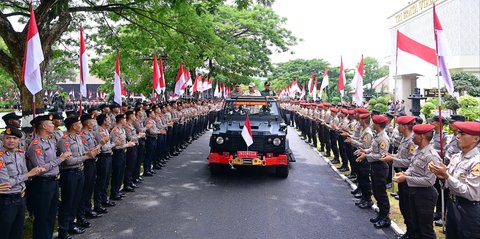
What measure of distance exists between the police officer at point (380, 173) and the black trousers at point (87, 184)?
176 inches

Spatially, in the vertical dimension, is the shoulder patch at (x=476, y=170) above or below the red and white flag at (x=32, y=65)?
below

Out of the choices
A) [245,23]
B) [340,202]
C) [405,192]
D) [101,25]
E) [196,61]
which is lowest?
[340,202]

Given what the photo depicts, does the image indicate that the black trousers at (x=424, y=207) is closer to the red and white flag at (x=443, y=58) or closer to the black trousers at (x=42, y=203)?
the red and white flag at (x=443, y=58)

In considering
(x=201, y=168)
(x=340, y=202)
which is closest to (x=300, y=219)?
(x=340, y=202)

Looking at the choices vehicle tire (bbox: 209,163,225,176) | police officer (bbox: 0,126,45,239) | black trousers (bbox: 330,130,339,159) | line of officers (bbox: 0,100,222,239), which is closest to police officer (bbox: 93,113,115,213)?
line of officers (bbox: 0,100,222,239)

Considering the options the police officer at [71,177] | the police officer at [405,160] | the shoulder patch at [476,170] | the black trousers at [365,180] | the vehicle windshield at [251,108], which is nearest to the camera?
the shoulder patch at [476,170]

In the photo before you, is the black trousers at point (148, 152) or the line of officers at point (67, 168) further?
the black trousers at point (148, 152)

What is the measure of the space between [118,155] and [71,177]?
197 centimetres

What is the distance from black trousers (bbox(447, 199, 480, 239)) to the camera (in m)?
3.85

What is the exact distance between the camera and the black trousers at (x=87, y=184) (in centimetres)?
632

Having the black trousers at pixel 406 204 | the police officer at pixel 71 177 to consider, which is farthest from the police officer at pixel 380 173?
the police officer at pixel 71 177

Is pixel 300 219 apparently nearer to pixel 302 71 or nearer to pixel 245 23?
pixel 245 23

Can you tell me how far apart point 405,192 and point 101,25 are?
10.9m

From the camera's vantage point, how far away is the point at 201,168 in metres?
11.0
